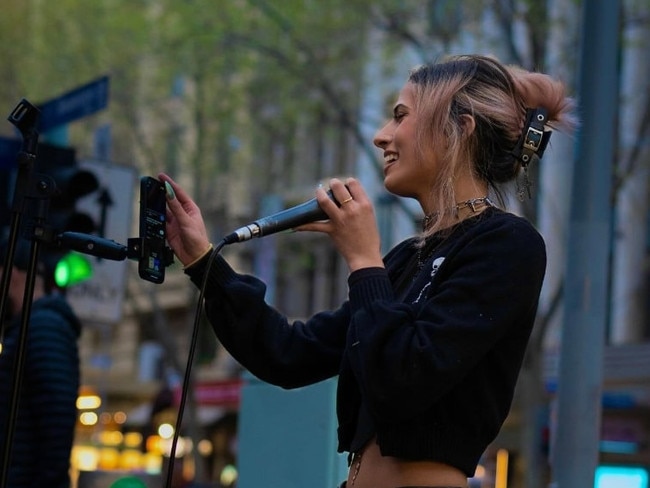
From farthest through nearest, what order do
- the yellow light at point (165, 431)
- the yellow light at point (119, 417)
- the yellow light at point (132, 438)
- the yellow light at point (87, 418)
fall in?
the yellow light at point (119, 417)
the yellow light at point (132, 438)
the yellow light at point (87, 418)
the yellow light at point (165, 431)

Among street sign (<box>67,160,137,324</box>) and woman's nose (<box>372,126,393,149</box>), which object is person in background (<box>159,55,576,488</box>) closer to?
woman's nose (<box>372,126,393,149</box>)

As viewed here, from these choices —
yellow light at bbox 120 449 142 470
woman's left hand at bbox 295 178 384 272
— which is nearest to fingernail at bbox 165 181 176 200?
woman's left hand at bbox 295 178 384 272

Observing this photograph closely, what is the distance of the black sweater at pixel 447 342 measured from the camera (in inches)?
97.6

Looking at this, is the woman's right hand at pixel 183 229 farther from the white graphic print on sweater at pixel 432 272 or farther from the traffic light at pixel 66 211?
the traffic light at pixel 66 211

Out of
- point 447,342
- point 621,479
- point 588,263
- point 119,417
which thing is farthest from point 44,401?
point 119,417

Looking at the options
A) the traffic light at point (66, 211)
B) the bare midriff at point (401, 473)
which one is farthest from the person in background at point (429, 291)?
the traffic light at point (66, 211)

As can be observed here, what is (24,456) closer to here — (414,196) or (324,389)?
(324,389)

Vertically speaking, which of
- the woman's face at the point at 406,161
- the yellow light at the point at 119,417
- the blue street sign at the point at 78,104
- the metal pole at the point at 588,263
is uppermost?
the yellow light at the point at 119,417

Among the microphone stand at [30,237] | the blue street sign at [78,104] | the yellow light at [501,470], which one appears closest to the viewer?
the microphone stand at [30,237]

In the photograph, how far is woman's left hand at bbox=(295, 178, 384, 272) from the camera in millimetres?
2666

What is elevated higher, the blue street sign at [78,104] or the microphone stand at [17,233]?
the blue street sign at [78,104]

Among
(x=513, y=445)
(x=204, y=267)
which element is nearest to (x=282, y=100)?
(x=513, y=445)

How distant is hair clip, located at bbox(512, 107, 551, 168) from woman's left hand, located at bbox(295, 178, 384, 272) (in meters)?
0.41

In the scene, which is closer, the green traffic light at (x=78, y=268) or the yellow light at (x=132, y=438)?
the green traffic light at (x=78, y=268)
